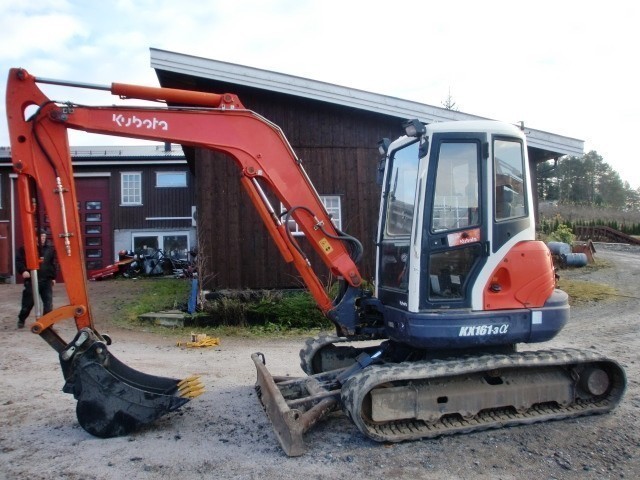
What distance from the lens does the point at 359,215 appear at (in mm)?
13172

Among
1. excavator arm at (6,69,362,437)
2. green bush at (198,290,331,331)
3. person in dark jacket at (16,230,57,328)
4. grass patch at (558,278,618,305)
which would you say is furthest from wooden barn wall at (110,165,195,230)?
excavator arm at (6,69,362,437)

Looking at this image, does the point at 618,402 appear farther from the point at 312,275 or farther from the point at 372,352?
the point at 312,275

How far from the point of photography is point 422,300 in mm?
5055

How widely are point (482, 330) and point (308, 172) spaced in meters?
8.38

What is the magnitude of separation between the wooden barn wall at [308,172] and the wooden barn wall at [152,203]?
12055 mm

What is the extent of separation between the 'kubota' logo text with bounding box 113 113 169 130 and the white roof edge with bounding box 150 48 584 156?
22.7ft

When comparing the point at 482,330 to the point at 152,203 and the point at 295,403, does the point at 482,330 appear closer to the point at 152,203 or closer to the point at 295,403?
the point at 295,403

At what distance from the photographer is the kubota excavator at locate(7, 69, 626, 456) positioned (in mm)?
5016

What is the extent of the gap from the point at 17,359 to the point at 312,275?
5.15 meters

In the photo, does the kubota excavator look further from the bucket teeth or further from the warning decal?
the warning decal

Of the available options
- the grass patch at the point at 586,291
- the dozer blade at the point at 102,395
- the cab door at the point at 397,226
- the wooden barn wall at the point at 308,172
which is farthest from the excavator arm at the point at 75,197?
Result: the grass patch at the point at 586,291

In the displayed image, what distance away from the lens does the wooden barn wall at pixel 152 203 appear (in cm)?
2431

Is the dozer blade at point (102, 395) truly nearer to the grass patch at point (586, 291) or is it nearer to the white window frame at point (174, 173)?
the grass patch at point (586, 291)

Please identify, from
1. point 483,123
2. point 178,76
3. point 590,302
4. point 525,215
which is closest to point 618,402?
point 525,215
